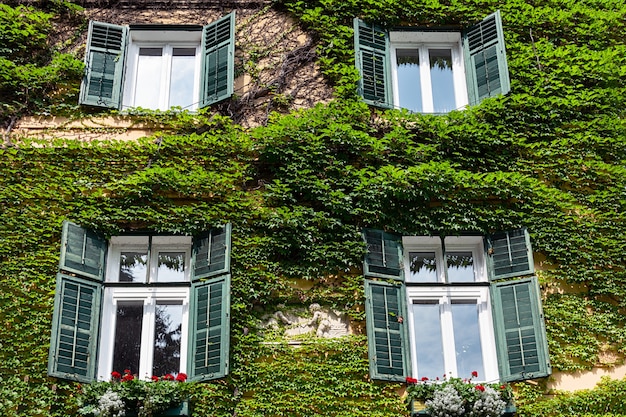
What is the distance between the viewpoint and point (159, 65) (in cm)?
1298

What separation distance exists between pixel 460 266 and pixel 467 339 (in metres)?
1.00

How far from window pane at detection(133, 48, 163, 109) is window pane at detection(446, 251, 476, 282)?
4.46m

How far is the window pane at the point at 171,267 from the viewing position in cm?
1120

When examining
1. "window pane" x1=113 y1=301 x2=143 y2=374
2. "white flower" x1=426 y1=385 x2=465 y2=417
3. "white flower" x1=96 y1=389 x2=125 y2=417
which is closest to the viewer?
"white flower" x1=96 y1=389 x2=125 y2=417

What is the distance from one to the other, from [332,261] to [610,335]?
3.37 m

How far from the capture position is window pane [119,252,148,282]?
36.6 ft

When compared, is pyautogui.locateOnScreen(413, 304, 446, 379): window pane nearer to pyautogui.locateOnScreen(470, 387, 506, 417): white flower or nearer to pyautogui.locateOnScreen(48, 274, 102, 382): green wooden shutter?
pyautogui.locateOnScreen(470, 387, 506, 417): white flower

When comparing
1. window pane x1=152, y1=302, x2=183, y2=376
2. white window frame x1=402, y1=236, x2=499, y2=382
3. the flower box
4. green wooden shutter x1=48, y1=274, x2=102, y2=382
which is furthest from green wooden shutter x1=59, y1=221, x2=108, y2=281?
white window frame x1=402, y1=236, x2=499, y2=382

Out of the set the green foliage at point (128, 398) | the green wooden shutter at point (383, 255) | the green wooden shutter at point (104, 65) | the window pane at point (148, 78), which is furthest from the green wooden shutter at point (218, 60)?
the green foliage at point (128, 398)

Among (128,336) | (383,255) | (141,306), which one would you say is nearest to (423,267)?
(383,255)

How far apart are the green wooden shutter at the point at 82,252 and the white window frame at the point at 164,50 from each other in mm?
2300

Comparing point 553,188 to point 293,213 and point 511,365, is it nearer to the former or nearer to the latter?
point 511,365

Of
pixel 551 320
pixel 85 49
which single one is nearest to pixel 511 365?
pixel 551 320

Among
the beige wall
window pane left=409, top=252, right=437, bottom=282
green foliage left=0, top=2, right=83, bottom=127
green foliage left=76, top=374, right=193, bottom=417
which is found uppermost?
green foliage left=0, top=2, right=83, bottom=127
